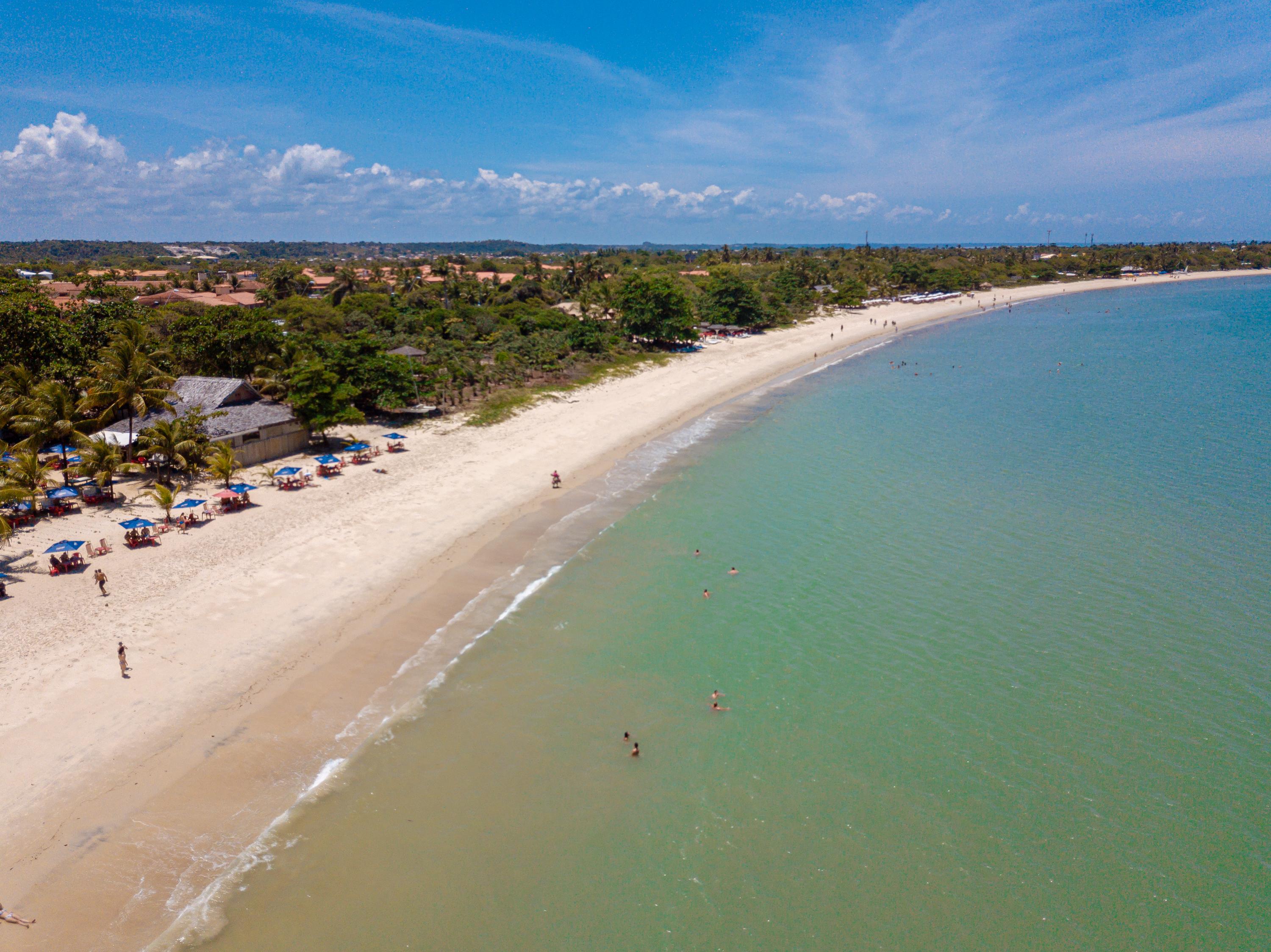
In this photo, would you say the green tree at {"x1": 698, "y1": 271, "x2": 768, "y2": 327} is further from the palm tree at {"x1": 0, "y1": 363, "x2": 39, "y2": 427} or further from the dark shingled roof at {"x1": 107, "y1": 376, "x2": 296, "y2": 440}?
the palm tree at {"x1": 0, "y1": 363, "x2": 39, "y2": 427}

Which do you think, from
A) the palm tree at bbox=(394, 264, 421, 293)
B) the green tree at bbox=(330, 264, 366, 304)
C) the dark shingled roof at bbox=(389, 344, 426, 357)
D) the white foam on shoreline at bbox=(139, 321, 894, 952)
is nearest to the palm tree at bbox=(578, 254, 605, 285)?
the palm tree at bbox=(394, 264, 421, 293)

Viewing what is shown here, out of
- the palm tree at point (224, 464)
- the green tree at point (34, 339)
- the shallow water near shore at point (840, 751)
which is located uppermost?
the green tree at point (34, 339)

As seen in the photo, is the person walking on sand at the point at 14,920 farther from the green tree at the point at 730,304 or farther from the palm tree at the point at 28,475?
the green tree at the point at 730,304

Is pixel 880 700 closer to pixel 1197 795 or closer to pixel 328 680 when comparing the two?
pixel 1197 795

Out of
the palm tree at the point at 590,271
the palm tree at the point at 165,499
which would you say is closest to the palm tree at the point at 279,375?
the palm tree at the point at 165,499

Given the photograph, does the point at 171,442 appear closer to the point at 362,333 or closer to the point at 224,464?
the point at 224,464

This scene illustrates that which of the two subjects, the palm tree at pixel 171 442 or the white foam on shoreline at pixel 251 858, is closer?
the white foam on shoreline at pixel 251 858

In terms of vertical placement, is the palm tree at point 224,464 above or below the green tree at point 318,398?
below

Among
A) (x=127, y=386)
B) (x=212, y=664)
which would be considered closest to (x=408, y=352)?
(x=127, y=386)
